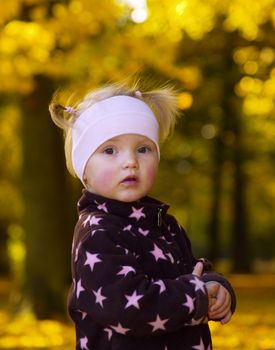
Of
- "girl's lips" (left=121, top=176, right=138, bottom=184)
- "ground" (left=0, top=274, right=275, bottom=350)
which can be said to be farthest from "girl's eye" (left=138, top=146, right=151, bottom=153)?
"ground" (left=0, top=274, right=275, bottom=350)

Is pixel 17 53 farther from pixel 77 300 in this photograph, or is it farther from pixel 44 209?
pixel 77 300

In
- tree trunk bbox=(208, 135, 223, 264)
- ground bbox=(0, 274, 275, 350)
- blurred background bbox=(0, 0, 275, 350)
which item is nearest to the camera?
ground bbox=(0, 274, 275, 350)

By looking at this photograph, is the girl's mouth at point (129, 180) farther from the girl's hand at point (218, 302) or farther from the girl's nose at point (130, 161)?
the girl's hand at point (218, 302)

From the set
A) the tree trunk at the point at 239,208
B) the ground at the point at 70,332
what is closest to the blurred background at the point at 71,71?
the ground at the point at 70,332

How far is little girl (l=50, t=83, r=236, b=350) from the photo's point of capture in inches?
102

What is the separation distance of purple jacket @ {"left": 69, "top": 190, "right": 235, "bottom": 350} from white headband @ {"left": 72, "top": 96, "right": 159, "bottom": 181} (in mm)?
148

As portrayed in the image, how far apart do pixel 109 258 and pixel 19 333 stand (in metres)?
8.26

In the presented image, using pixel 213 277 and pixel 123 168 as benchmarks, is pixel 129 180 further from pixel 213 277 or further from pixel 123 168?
pixel 213 277

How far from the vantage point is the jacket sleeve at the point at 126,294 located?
2.56 metres

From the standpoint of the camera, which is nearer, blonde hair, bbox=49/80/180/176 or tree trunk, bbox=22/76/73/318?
blonde hair, bbox=49/80/180/176

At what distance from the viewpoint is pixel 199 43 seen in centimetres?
1423

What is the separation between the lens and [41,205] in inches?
485

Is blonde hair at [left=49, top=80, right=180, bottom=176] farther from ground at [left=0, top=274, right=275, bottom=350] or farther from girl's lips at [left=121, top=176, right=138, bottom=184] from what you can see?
ground at [left=0, top=274, right=275, bottom=350]

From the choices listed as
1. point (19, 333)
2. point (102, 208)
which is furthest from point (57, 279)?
point (102, 208)
